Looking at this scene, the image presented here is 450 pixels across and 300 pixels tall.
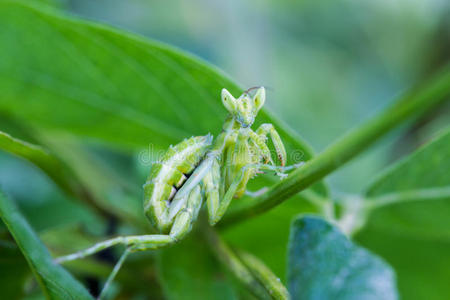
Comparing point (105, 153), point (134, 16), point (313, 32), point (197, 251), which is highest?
point (134, 16)

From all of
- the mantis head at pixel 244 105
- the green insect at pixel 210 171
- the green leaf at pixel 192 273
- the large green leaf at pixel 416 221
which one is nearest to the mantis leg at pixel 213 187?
the green insect at pixel 210 171

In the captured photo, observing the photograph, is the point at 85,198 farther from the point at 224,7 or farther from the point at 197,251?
the point at 224,7

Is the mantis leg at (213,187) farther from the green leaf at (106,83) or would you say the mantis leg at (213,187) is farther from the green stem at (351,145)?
the green leaf at (106,83)

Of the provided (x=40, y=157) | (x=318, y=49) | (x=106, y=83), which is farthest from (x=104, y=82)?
(x=318, y=49)

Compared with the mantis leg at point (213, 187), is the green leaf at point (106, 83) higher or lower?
higher

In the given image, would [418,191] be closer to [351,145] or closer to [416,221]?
[416,221]

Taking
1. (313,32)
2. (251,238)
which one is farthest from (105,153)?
(313,32)
